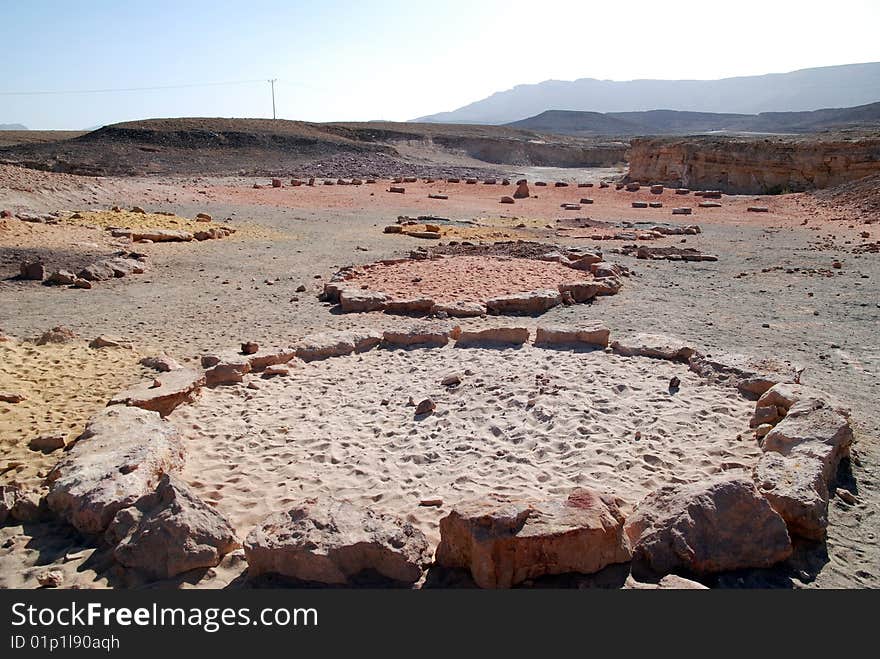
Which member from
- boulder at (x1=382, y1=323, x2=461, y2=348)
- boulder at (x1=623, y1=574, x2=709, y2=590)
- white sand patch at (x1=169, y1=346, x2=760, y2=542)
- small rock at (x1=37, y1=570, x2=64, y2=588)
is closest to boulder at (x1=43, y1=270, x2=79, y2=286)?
white sand patch at (x1=169, y1=346, x2=760, y2=542)

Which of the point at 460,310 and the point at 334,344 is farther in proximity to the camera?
the point at 460,310

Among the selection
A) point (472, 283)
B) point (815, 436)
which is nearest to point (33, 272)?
point (472, 283)

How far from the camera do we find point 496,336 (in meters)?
8.09

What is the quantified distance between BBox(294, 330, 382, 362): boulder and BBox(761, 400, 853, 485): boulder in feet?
14.5

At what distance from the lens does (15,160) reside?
112 feet

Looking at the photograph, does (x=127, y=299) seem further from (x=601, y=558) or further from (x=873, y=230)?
(x=873, y=230)

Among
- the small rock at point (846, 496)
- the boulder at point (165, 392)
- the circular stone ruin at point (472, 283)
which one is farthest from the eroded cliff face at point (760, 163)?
the boulder at point (165, 392)

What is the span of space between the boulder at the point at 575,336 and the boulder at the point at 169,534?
4.68 meters

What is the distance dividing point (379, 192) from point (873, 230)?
58.9 ft

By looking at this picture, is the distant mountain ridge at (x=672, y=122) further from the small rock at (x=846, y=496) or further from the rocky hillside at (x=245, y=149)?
the small rock at (x=846, y=496)

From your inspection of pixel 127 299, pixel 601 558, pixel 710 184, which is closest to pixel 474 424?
pixel 601 558

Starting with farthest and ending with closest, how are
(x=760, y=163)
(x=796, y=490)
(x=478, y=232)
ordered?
(x=760, y=163), (x=478, y=232), (x=796, y=490)

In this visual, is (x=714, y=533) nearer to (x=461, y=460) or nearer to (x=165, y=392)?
(x=461, y=460)

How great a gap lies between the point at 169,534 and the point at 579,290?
7.72m
